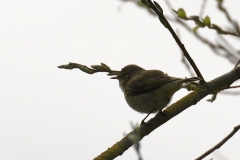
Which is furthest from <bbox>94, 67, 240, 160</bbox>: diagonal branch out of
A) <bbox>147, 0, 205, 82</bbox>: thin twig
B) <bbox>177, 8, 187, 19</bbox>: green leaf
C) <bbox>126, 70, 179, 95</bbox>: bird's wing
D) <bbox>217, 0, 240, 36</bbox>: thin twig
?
<bbox>126, 70, 179, 95</bbox>: bird's wing

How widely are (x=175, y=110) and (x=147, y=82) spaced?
6.53ft

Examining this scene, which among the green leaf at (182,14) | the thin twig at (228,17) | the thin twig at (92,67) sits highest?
the thin twig at (92,67)

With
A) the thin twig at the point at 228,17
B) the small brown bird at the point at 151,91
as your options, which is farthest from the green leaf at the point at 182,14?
the small brown bird at the point at 151,91

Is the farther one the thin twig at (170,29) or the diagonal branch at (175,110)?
the diagonal branch at (175,110)

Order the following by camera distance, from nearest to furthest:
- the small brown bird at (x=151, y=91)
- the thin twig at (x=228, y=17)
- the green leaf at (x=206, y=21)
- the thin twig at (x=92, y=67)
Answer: the thin twig at (x=228, y=17), the green leaf at (x=206, y=21), the thin twig at (x=92, y=67), the small brown bird at (x=151, y=91)

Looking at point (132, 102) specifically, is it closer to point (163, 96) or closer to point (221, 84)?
point (163, 96)

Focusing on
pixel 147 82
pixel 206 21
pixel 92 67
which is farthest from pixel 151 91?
pixel 206 21

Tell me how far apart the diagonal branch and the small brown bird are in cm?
125

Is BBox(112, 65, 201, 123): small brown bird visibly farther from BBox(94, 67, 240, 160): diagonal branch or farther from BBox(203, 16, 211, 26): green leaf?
BBox(203, 16, 211, 26): green leaf

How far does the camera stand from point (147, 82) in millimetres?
5008

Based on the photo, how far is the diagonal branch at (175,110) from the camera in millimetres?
2699

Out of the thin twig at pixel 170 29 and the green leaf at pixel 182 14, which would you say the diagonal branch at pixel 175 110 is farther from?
the green leaf at pixel 182 14

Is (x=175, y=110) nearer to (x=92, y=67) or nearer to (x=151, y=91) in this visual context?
(x=92, y=67)

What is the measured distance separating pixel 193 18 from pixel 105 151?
120 centimetres
